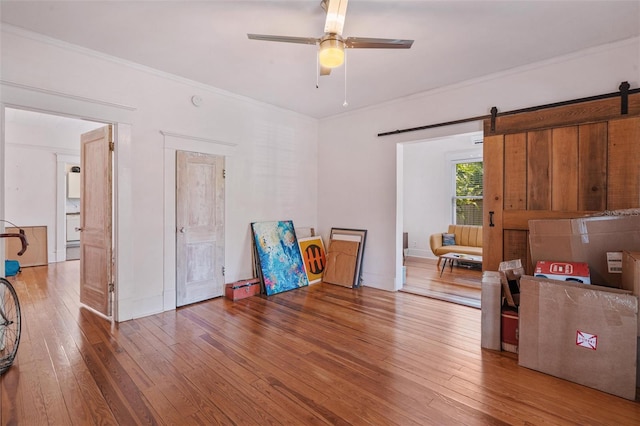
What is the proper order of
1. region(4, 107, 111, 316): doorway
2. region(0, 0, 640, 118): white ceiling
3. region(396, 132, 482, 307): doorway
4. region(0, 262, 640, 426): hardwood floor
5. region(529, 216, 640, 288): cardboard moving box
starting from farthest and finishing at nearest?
1. region(396, 132, 482, 307): doorway
2. region(4, 107, 111, 316): doorway
3. region(529, 216, 640, 288): cardboard moving box
4. region(0, 0, 640, 118): white ceiling
5. region(0, 262, 640, 426): hardwood floor

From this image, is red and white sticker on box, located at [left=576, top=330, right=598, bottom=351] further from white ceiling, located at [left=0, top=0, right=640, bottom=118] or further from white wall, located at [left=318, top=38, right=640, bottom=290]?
white ceiling, located at [left=0, top=0, right=640, bottom=118]

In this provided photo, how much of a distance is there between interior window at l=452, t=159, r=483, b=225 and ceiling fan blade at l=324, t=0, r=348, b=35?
19.5 ft

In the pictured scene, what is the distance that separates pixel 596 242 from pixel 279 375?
9.71ft

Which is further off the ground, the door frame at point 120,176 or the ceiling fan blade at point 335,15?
the ceiling fan blade at point 335,15

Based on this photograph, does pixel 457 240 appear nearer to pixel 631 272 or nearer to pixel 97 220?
pixel 631 272

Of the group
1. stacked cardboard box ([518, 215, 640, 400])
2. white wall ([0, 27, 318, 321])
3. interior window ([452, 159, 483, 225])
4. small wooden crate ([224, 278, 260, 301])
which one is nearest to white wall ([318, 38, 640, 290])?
white wall ([0, 27, 318, 321])

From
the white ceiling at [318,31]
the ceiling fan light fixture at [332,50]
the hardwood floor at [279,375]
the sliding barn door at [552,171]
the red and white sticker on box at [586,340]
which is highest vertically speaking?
the white ceiling at [318,31]

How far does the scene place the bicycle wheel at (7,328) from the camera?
241 cm

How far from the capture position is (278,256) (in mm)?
4785

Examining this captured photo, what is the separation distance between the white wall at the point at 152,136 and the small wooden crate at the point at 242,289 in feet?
0.69

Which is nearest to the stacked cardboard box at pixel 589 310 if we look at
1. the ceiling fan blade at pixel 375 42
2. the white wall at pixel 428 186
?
the ceiling fan blade at pixel 375 42

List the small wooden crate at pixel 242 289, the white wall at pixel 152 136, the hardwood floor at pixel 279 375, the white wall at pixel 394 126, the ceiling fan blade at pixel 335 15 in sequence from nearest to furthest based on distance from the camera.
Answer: the hardwood floor at pixel 279 375 → the ceiling fan blade at pixel 335 15 → the white wall at pixel 152 136 → the white wall at pixel 394 126 → the small wooden crate at pixel 242 289

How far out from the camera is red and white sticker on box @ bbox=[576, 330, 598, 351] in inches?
86.5

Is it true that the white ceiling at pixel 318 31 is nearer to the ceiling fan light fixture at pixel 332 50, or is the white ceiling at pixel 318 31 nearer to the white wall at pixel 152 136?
the white wall at pixel 152 136
